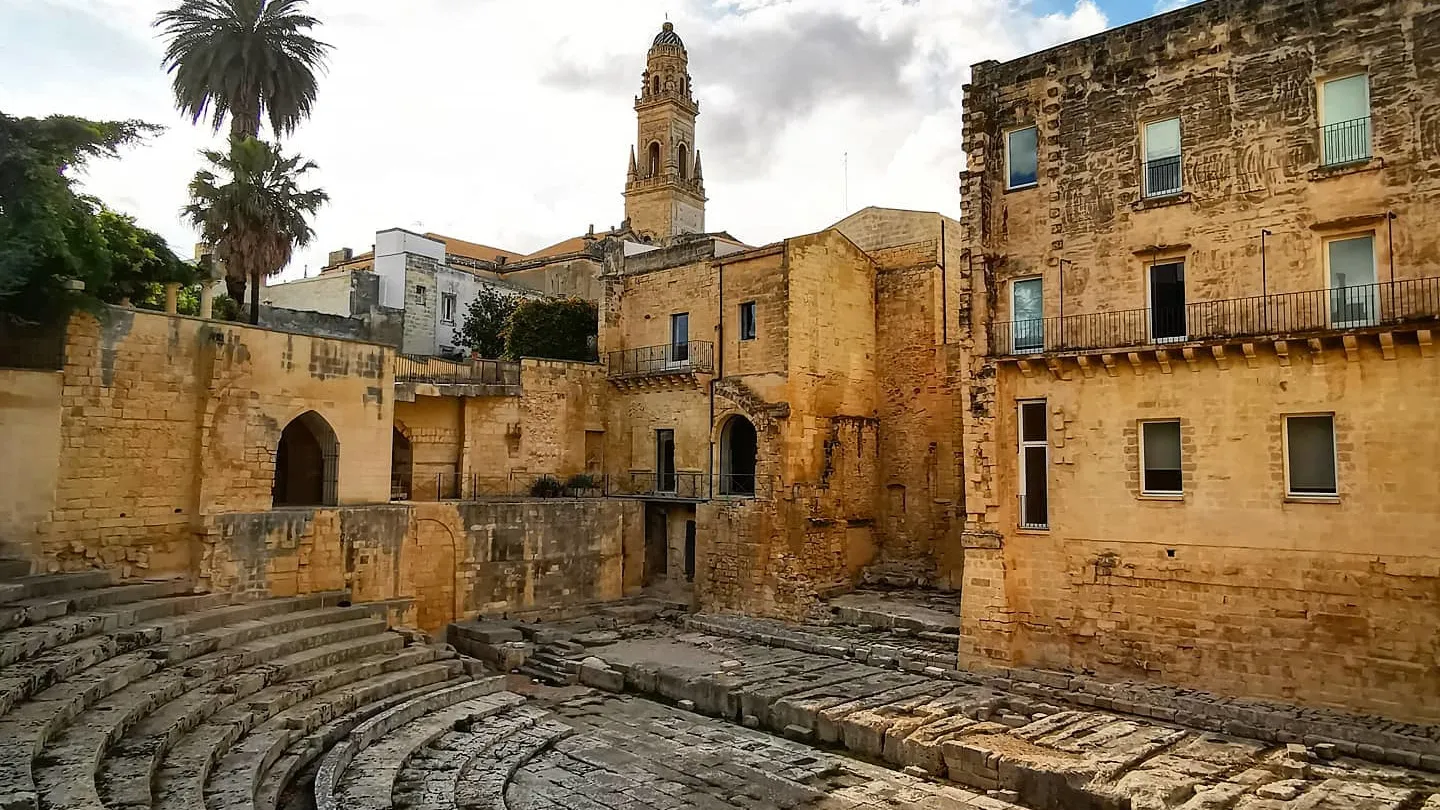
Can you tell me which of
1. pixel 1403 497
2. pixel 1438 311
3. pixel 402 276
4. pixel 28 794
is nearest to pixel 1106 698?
pixel 1403 497

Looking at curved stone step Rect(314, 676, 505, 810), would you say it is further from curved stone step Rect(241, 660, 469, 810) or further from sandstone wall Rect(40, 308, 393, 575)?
sandstone wall Rect(40, 308, 393, 575)

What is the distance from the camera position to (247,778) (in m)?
9.93

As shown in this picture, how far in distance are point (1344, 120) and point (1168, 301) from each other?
3.64 m

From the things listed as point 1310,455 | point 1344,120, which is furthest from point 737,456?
point 1344,120

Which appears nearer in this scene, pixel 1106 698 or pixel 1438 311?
pixel 1438 311

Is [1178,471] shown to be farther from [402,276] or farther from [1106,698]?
[402,276]

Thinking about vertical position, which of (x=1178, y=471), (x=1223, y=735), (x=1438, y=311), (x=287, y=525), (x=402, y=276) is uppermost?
(x=402, y=276)

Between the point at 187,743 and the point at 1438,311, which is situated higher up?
the point at 1438,311

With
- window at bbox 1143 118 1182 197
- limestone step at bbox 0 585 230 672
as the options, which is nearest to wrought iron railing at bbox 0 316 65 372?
limestone step at bbox 0 585 230 672

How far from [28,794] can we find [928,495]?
20.1 m

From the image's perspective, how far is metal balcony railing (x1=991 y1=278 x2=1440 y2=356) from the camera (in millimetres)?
13453

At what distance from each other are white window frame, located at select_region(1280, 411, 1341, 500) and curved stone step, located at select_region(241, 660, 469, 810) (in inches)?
554

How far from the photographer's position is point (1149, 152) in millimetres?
16094

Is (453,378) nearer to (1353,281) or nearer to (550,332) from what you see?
(550,332)
